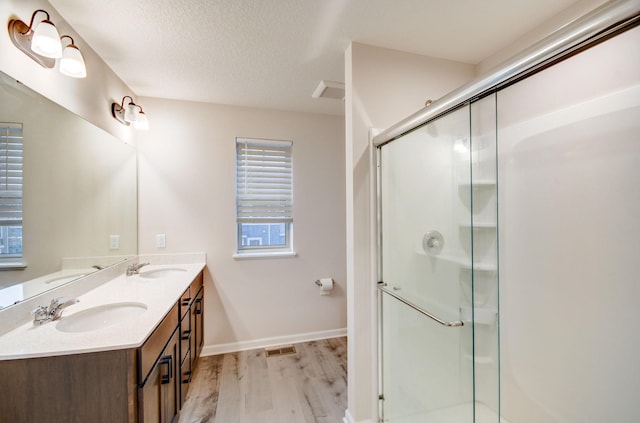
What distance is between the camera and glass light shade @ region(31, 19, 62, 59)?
1.16 m

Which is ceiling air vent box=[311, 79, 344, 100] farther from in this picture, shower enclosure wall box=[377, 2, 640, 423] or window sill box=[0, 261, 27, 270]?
window sill box=[0, 261, 27, 270]

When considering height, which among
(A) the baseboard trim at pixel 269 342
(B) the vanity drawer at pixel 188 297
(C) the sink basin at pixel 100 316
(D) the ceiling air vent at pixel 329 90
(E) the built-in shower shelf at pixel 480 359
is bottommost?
(A) the baseboard trim at pixel 269 342

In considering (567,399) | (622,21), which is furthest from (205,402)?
(622,21)

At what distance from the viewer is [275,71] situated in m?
1.99

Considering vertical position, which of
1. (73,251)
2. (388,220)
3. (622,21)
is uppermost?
(622,21)

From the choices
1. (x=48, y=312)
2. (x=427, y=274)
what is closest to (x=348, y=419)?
(x=427, y=274)

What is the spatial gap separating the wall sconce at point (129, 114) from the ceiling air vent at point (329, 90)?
1475 millimetres

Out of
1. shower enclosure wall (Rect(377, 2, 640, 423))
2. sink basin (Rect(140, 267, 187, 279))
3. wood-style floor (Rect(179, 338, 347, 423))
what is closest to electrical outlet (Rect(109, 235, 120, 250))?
sink basin (Rect(140, 267, 187, 279))

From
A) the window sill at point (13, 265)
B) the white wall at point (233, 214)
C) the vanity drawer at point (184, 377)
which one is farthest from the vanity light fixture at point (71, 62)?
the vanity drawer at point (184, 377)

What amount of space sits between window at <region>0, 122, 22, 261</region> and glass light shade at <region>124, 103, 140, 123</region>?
96 centimetres

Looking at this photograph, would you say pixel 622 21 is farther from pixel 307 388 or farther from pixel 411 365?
pixel 307 388

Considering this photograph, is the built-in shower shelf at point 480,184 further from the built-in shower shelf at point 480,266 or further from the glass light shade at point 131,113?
the glass light shade at point 131,113

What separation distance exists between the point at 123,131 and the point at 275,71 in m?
1.38

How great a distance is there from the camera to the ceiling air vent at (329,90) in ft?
7.02
